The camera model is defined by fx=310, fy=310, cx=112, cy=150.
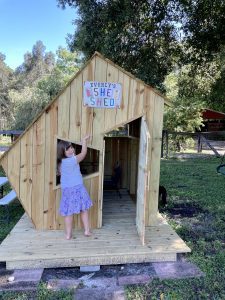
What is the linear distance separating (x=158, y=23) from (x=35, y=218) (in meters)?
7.43

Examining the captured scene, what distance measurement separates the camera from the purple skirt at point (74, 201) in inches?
167

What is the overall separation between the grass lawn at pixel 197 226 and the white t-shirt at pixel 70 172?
1.59 m

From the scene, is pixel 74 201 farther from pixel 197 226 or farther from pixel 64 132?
pixel 197 226

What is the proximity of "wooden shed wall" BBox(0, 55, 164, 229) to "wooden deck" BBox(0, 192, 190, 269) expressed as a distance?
A: 33 centimetres

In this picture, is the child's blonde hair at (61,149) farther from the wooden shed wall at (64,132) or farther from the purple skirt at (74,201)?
the purple skirt at (74,201)

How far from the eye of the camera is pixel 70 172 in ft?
13.9

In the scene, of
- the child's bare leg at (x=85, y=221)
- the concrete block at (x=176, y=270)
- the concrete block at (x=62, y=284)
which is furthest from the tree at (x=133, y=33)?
the concrete block at (x=62, y=284)

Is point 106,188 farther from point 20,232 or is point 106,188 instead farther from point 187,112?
point 187,112

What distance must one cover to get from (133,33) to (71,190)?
245 inches

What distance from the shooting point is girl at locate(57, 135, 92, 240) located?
423 centimetres

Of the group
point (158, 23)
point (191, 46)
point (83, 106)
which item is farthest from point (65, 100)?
point (191, 46)

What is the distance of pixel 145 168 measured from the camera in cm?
407

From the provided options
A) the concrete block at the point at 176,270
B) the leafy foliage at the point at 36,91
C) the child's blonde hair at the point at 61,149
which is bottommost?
the concrete block at the point at 176,270

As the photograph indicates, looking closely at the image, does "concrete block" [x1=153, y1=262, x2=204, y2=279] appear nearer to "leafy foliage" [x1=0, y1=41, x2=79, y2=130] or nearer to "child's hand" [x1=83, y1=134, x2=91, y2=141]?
"child's hand" [x1=83, y1=134, x2=91, y2=141]
